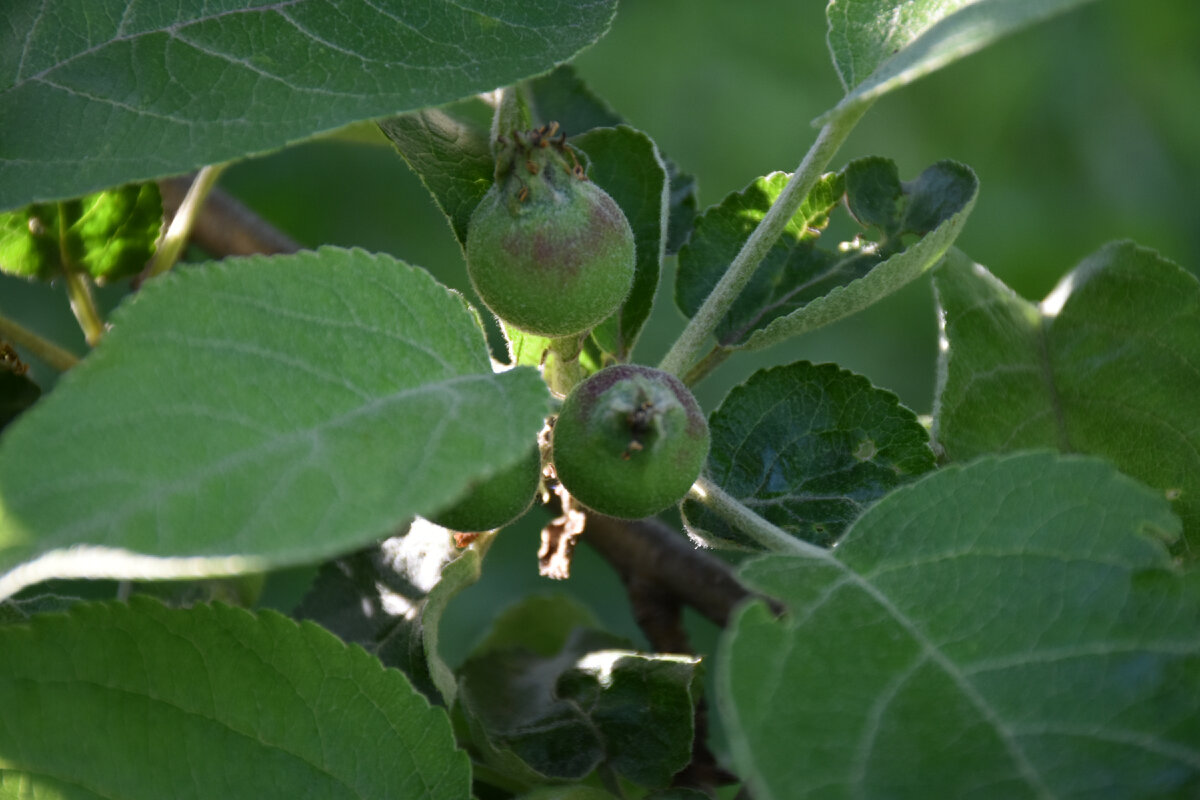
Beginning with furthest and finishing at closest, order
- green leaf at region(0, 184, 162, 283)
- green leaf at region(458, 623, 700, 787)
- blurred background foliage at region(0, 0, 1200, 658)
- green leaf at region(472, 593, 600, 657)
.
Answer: blurred background foliage at region(0, 0, 1200, 658) < green leaf at region(472, 593, 600, 657) < green leaf at region(0, 184, 162, 283) < green leaf at region(458, 623, 700, 787)

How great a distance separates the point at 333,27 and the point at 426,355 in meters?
0.30

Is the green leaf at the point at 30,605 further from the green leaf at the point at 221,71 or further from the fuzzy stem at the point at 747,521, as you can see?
the fuzzy stem at the point at 747,521

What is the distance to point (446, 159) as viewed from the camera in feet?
3.20

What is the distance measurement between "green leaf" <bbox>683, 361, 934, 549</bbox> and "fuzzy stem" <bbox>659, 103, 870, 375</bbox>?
0.22 feet

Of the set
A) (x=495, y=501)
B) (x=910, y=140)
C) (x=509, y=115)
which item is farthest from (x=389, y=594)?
(x=910, y=140)

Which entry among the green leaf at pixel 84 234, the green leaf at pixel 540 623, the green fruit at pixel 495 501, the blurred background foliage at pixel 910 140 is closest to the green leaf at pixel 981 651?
the green fruit at pixel 495 501

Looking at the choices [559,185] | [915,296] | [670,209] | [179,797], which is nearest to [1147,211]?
[915,296]

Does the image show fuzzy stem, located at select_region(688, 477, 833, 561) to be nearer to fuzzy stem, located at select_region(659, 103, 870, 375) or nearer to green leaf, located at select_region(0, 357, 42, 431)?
fuzzy stem, located at select_region(659, 103, 870, 375)

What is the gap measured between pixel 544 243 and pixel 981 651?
1.31 feet

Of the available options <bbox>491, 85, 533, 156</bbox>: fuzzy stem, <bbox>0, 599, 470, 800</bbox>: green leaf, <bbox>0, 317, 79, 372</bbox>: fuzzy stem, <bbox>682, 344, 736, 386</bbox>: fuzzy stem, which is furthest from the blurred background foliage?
<bbox>0, 599, 470, 800</bbox>: green leaf

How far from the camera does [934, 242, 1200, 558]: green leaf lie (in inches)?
39.5

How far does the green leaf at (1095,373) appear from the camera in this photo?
1.00 metres

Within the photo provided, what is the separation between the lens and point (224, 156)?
0.80 meters

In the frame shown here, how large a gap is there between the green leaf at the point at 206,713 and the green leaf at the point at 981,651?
26cm
